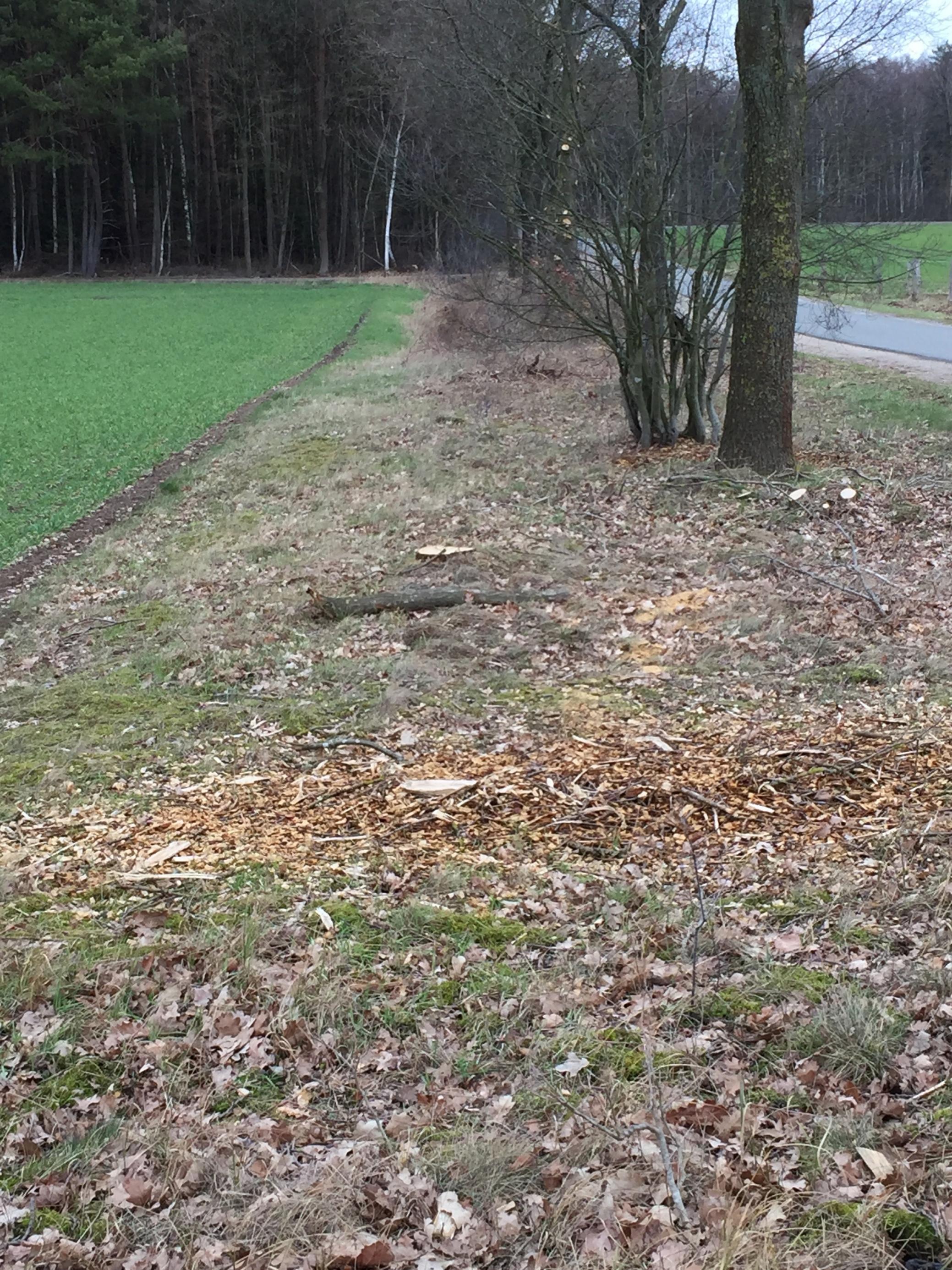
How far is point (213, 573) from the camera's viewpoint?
10.2 m

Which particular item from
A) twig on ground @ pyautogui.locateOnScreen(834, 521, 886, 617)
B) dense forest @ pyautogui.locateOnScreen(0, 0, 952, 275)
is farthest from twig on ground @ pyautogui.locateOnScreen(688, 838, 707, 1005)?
dense forest @ pyautogui.locateOnScreen(0, 0, 952, 275)

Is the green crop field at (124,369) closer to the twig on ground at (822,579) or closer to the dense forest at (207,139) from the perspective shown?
the dense forest at (207,139)

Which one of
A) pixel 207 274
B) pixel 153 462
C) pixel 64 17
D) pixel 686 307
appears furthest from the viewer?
pixel 207 274

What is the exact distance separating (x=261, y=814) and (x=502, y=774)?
1.23 meters

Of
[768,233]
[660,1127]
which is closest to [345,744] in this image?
[660,1127]

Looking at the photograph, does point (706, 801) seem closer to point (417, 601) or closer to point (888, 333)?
point (417, 601)

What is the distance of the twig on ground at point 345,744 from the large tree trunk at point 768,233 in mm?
6475

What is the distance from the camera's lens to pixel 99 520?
44.2 ft

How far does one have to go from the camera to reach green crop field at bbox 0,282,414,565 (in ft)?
50.7

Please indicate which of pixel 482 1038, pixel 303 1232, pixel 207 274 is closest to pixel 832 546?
pixel 482 1038

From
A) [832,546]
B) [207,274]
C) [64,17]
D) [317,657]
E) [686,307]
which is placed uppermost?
[64,17]

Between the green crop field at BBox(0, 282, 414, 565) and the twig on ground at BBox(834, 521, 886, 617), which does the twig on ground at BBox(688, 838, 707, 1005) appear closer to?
the twig on ground at BBox(834, 521, 886, 617)

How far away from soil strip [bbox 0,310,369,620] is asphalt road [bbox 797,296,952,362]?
10.7m

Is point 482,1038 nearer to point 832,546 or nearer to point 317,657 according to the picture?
point 317,657
